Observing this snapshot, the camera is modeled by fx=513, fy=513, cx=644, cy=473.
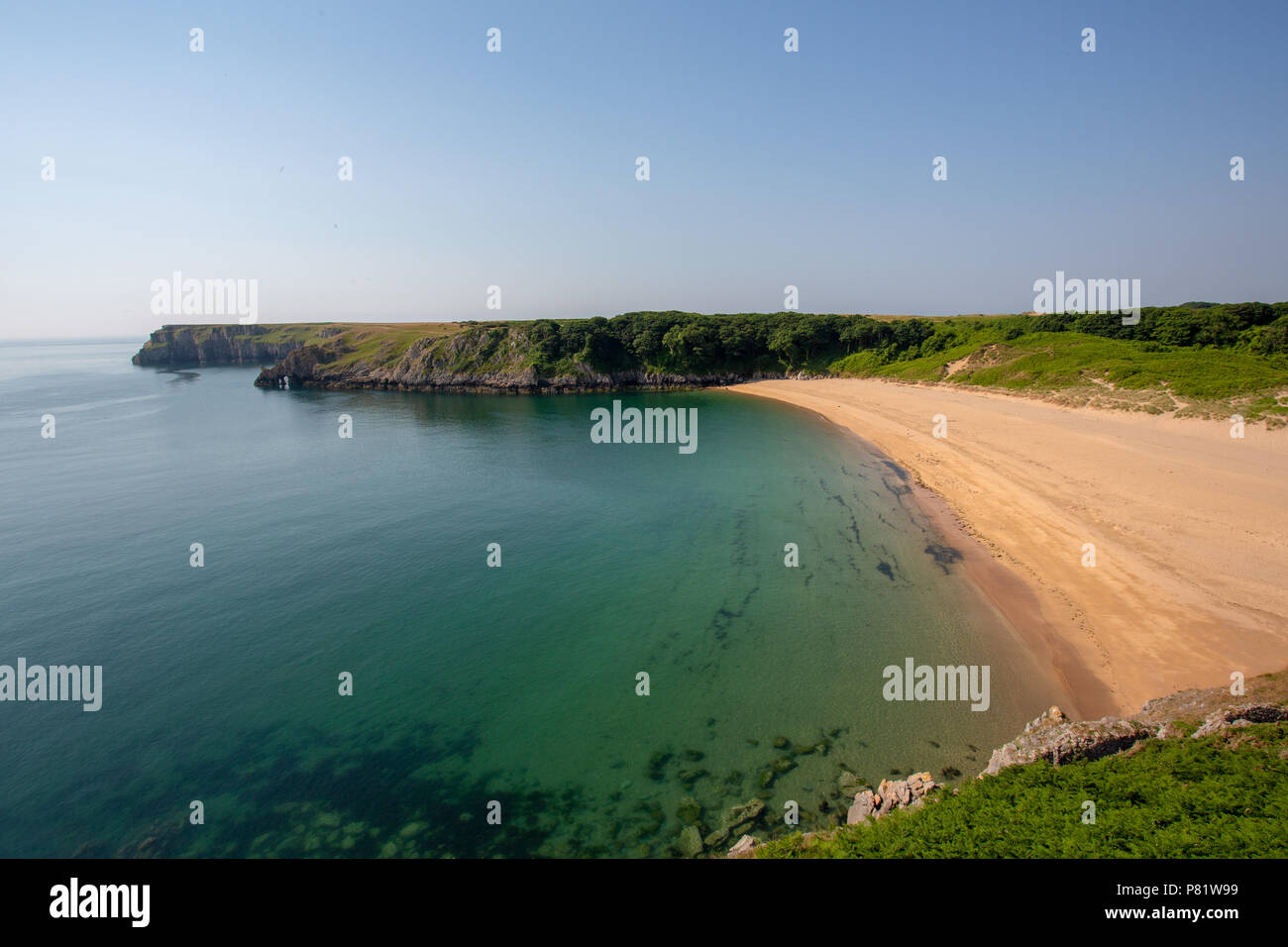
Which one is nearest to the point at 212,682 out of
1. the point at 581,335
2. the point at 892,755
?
the point at 892,755

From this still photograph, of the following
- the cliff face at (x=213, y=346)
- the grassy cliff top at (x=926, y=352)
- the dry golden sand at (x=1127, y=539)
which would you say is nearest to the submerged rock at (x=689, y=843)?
the dry golden sand at (x=1127, y=539)

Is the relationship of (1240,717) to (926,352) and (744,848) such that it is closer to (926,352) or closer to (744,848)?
(744,848)

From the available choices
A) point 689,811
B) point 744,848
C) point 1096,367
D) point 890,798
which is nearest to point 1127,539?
point 890,798

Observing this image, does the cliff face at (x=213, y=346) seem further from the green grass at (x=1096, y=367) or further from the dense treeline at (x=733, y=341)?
the green grass at (x=1096, y=367)

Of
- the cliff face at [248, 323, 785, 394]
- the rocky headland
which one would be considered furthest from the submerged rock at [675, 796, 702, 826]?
the cliff face at [248, 323, 785, 394]

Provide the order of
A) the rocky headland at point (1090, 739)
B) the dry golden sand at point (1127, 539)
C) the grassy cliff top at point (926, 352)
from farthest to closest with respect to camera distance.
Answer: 1. the grassy cliff top at point (926, 352)
2. the dry golden sand at point (1127, 539)
3. the rocky headland at point (1090, 739)

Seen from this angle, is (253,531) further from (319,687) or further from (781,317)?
(781,317)

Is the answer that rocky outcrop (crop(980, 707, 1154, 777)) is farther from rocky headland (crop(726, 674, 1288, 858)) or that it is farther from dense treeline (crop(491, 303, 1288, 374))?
dense treeline (crop(491, 303, 1288, 374))
